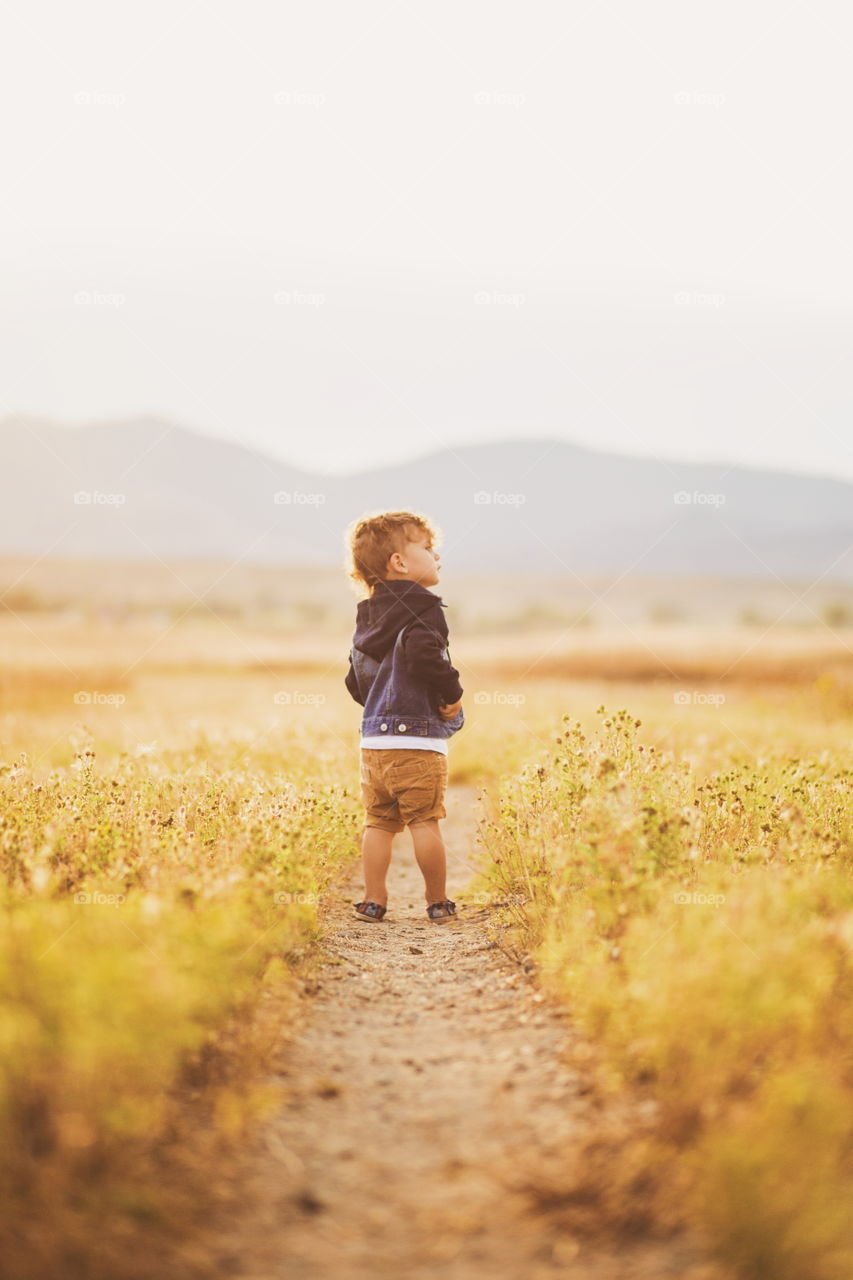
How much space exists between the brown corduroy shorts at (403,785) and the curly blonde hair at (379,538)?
1012 mm

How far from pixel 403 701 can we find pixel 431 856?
0.88 meters

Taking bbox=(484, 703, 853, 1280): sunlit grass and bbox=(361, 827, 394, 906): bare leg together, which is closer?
bbox=(484, 703, 853, 1280): sunlit grass

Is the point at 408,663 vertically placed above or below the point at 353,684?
above

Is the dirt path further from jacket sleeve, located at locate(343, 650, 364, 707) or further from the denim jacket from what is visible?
jacket sleeve, located at locate(343, 650, 364, 707)

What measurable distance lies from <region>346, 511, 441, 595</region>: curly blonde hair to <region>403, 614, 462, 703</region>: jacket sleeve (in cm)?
46

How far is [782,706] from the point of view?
16469 millimetres

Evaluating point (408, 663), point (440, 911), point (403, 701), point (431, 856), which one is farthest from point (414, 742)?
point (440, 911)

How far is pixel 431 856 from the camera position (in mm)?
6117

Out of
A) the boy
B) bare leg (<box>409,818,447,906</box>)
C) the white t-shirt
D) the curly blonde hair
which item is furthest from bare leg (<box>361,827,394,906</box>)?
the curly blonde hair

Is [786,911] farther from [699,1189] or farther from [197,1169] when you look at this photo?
[197,1169]

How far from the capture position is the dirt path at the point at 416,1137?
2.63 metres

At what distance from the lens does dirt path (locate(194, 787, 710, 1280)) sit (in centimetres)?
263

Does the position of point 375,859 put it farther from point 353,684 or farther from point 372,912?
point 353,684

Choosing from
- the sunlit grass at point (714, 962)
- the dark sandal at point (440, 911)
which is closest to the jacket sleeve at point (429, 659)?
the sunlit grass at point (714, 962)
